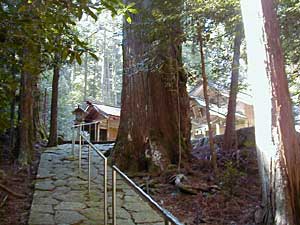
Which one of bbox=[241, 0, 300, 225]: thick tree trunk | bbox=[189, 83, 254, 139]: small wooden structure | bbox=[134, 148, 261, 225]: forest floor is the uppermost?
bbox=[189, 83, 254, 139]: small wooden structure

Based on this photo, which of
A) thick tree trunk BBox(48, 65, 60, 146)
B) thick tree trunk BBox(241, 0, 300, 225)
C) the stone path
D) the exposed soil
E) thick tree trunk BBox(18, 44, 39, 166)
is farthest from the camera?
thick tree trunk BBox(48, 65, 60, 146)

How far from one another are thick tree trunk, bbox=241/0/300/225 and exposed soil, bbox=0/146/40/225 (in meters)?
2.79

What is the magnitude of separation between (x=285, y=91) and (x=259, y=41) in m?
0.58

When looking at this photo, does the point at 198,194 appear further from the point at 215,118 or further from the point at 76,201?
the point at 215,118

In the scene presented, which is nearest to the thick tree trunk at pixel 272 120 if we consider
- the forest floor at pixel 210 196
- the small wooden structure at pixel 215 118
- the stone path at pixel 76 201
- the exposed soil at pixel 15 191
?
the forest floor at pixel 210 196

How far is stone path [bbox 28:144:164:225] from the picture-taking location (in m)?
4.01

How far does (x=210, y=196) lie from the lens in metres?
5.23

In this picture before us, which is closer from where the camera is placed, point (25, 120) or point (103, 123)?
point (25, 120)

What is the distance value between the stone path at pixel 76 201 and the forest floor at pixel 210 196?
0.49m

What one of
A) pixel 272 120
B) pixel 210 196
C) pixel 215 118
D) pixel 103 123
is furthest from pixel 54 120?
pixel 272 120

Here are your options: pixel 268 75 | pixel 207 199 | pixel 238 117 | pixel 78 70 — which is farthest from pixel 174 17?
pixel 78 70

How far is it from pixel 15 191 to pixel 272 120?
3.98m

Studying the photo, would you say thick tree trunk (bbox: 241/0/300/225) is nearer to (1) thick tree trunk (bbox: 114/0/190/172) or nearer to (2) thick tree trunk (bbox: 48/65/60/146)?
(1) thick tree trunk (bbox: 114/0/190/172)

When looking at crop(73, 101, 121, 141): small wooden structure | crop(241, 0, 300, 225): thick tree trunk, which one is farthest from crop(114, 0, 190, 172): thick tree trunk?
crop(73, 101, 121, 141): small wooden structure
